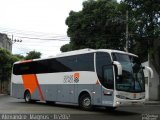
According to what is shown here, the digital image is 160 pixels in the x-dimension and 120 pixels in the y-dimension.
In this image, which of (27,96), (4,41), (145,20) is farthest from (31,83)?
(4,41)

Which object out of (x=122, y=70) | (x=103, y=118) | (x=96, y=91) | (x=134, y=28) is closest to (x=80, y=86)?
(x=96, y=91)

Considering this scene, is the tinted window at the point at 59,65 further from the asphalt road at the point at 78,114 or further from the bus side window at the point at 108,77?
the asphalt road at the point at 78,114

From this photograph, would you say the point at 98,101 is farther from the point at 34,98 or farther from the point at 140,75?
the point at 34,98

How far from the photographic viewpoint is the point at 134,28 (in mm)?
34188

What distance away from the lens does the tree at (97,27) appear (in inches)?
1706

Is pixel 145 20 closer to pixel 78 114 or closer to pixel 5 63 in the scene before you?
pixel 78 114

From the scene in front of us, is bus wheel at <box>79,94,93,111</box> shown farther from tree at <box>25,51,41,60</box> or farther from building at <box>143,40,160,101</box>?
tree at <box>25,51,41,60</box>

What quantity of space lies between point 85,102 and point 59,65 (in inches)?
152

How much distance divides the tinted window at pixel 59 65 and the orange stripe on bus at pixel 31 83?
36 cm

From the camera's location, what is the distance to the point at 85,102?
21391mm

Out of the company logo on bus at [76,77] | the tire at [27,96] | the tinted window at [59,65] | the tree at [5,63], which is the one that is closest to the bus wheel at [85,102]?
the company logo on bus at [76,77]

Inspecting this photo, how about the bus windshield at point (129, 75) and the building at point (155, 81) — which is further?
the building at point (155, 81)

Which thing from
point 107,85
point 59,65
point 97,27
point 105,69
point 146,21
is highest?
point 97,27

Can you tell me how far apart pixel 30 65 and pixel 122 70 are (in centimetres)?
1007
